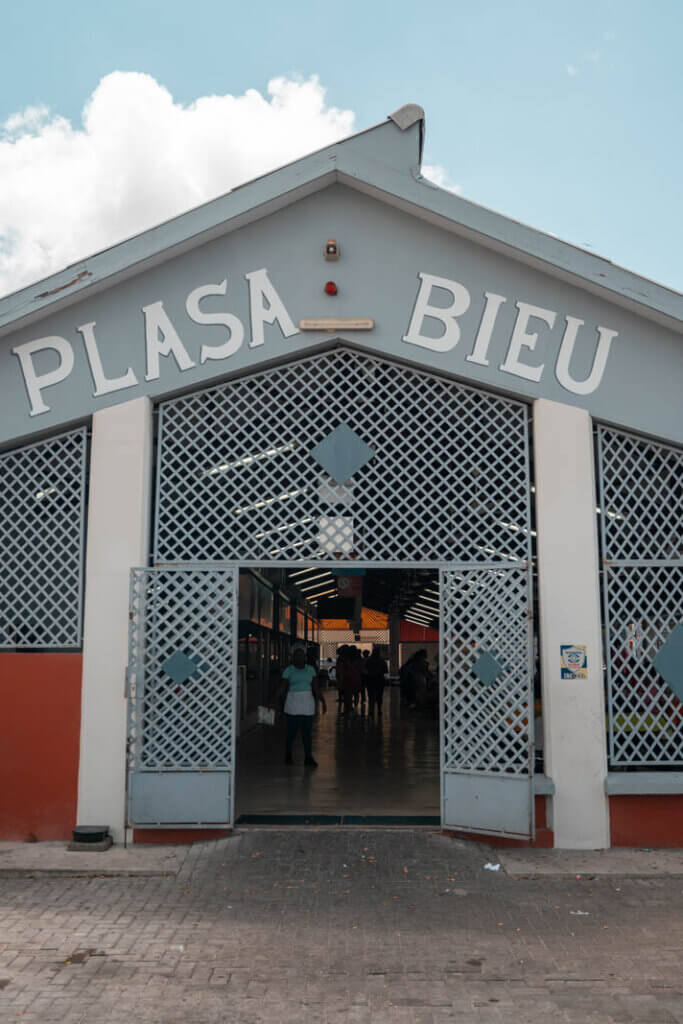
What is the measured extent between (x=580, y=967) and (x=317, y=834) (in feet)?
10.3

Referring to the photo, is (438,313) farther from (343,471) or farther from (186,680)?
(186,680)

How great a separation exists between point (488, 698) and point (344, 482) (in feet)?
7.52

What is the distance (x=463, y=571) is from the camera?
7.87m

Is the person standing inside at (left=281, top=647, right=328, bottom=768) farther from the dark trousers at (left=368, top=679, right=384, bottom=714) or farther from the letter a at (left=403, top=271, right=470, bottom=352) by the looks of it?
the dark trousers at (left=368, top=679, right=384, bottom=714)

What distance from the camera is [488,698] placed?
7.68 m

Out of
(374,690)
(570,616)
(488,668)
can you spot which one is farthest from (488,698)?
(374,690)

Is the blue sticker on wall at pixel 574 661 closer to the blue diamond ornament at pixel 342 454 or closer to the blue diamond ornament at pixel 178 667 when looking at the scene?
the blue diamond ornament at pixel 342 454

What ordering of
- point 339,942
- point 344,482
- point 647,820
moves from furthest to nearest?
point 344,482
point 647,820
point 339,942

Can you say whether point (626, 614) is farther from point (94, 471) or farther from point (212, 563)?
point (94, 471)

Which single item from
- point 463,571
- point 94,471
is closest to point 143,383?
point 94,471

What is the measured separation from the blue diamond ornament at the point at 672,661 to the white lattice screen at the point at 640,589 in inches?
2.8

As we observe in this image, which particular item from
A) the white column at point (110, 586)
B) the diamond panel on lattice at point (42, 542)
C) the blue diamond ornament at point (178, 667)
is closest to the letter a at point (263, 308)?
the white column at point (110, 586)

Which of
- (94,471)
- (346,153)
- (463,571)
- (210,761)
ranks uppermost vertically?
(346,153)

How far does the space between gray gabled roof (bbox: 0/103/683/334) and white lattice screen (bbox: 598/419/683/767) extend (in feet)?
4.27
